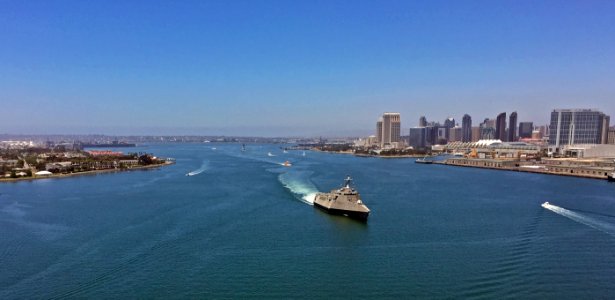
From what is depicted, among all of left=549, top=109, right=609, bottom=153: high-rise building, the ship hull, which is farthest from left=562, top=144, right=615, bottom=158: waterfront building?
the ship hull

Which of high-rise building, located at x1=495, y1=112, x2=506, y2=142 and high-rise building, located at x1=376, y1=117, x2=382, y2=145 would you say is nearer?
high-rise building, located at x1=495, y1=112, x2=506, y2=142

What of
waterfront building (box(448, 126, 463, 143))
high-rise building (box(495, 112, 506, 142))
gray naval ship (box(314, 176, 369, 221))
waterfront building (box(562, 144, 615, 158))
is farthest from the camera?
waterfront building (box(448, 126, 463, 143))

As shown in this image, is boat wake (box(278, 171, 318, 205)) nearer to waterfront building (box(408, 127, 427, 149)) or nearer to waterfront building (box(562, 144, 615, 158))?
waterfront building (box(562, 144, 615, 158))

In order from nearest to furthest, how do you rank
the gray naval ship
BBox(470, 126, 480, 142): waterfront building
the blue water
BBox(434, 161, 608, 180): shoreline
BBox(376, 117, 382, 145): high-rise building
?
the blue water → the gray naval ship → BBox(434, 161, 608, 180): shoreline → BBox(376, 117, 382, 145): high-rise building → BBox(470, 126, 480, 142): waterfront building

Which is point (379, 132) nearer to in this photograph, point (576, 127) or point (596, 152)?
point (576, 127)

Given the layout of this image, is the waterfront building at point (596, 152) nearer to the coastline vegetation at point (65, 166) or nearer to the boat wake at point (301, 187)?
the boat wake at point (301, 187)

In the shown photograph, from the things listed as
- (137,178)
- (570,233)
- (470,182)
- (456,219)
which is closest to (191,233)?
(456,219)
